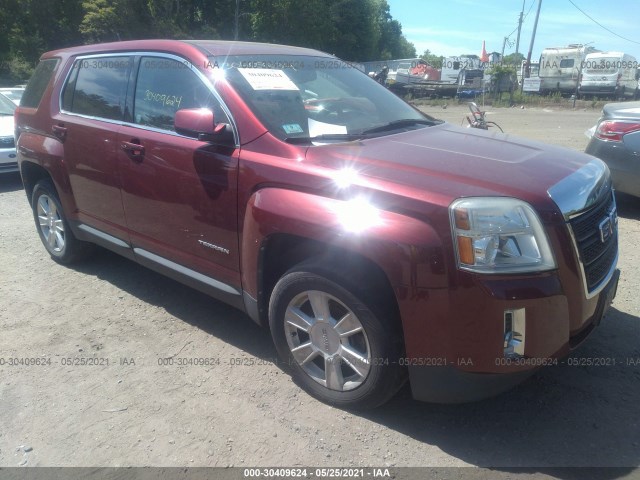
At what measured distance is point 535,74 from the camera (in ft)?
105

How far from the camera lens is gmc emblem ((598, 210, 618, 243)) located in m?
2.78

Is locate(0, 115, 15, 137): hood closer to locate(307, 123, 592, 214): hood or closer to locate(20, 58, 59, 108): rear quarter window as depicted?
locate(20, 58, 59, 108): rear quarter window

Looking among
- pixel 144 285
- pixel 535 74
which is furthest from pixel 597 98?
pixel 144 285

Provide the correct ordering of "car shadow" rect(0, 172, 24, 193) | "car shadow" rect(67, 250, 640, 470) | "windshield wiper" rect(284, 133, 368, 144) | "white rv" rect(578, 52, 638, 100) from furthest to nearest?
"white rv" rect(578, 52, 638, 100), "car shadow" rect(0, 172, 24, 193), "windshield wiper" rect(284, 133, 368, 144), "car shadow" rect(67, 250, 640, 470)

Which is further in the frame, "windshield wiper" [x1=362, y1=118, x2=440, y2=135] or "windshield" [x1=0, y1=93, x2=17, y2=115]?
"windshield" [x1=0, y1=93, x2=17, y2=115]

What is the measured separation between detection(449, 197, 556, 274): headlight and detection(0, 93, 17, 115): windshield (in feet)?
31.4

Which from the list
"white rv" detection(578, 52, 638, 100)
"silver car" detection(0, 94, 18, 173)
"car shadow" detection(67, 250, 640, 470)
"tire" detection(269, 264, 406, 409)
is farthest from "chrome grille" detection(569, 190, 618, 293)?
"white rv" detection(578, 52, 638, 100)

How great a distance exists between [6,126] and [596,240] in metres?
9.21

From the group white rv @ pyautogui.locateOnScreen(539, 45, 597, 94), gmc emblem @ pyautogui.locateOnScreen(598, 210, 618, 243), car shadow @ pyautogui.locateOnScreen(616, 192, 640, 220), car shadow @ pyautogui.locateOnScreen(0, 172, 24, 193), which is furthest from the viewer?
white rv @ pyautogui.locateOnScreen(539, 45, 597, 94)

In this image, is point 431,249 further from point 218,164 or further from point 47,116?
point 47,116

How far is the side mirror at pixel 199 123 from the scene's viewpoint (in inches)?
117

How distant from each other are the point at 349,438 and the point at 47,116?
12.0ft

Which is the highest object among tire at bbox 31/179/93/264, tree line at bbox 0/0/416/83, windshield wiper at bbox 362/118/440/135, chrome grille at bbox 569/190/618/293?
tree line at bbox 0/0/416/83

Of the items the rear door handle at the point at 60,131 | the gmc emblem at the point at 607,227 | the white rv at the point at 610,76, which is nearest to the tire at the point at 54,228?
the rear door handle at the point at 60,131
